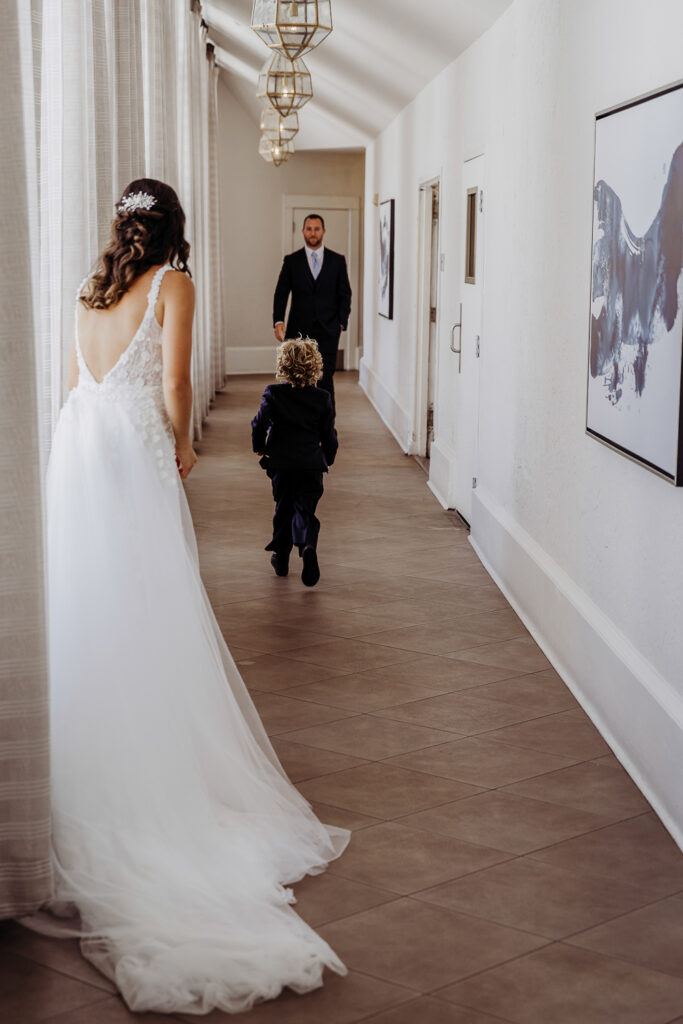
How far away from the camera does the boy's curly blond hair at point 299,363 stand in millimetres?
5863

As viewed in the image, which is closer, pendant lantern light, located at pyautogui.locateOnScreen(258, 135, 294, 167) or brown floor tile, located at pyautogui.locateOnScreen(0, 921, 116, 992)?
brown floor tile, located at pyautogui.locateOnScreen(0, 921, 116, 992)

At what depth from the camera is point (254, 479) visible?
9250mm

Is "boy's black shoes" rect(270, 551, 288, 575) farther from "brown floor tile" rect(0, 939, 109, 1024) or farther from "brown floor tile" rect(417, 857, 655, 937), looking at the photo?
"brown floor tile" rect(0, 939, 109, 1024)

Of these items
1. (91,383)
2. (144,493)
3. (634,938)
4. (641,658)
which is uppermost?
(91,383)

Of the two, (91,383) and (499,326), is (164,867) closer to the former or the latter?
(91,383)

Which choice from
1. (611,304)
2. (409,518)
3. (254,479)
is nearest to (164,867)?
(611,304)

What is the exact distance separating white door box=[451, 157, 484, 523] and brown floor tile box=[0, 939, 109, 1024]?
509 centimetres

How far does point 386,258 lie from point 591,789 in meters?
9.58

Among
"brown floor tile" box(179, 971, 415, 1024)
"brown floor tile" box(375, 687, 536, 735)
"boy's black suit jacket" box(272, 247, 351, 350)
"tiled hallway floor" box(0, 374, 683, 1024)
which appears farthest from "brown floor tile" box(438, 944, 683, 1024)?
"boy's black suit jacket" box(272, 247, 351, 350)

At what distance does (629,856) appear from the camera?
3.29m

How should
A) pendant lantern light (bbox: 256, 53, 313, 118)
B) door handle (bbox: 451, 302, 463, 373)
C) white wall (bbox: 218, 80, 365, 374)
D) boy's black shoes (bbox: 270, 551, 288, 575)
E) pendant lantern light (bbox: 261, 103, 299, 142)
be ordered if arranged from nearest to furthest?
boy's black shoes (bbox: 270, 551, 288, 575), pendant lantern light (bbox: 256, 53, 313, 118), door handle (bbox: 451, 302, 463, 373), pendant lantern light (bbox: 261, 103, 299, 142), white wall (bbox: 218, 80, 365, 374)

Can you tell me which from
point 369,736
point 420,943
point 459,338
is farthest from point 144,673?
point 459,338

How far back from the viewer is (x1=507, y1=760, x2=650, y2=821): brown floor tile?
11.9 ft

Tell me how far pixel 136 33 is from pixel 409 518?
12.3ft
